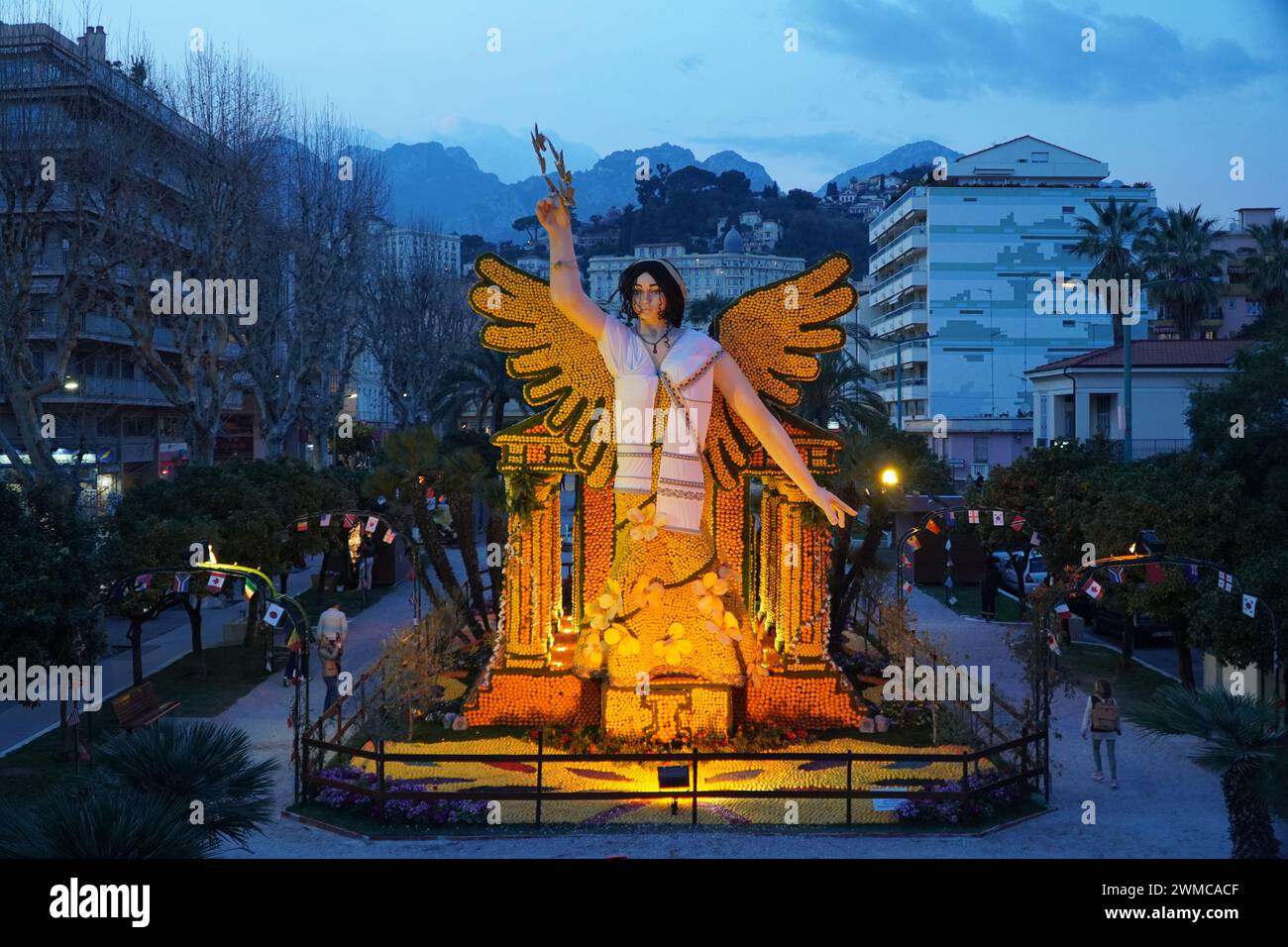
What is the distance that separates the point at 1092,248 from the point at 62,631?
46.7 m

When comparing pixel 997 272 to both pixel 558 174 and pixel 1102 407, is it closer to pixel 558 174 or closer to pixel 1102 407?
pixel 1102 407

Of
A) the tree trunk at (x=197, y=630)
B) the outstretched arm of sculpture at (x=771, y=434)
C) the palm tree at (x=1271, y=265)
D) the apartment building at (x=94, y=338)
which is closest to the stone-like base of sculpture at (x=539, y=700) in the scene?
the outstretched arm of sculpture at (x=771, y=434)

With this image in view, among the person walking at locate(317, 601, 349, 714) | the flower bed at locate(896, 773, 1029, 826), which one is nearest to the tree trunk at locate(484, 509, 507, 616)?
the person walking at locate(317, 601, 349, 714)

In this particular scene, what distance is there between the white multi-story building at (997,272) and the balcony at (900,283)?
15 centimetres

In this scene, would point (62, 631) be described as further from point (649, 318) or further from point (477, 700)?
point (649, 318)

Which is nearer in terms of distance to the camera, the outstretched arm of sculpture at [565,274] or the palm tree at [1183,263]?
the outstretched arm of sculpture at [565,274]

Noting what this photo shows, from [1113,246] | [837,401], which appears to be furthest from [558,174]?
[1113,246]

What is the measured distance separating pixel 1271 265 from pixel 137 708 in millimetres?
50827

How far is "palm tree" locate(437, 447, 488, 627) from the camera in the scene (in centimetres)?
2470

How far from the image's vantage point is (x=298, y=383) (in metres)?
39.4

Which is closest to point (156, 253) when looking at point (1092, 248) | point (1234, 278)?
point (1092, 248)

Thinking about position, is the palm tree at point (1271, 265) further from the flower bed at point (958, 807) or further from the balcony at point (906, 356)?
the flower bed at point (958, 807)

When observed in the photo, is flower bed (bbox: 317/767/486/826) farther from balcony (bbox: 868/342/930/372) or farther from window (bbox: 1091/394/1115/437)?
balcony (bbox: 868/342/930/372)

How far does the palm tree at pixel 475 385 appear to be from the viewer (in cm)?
5591
